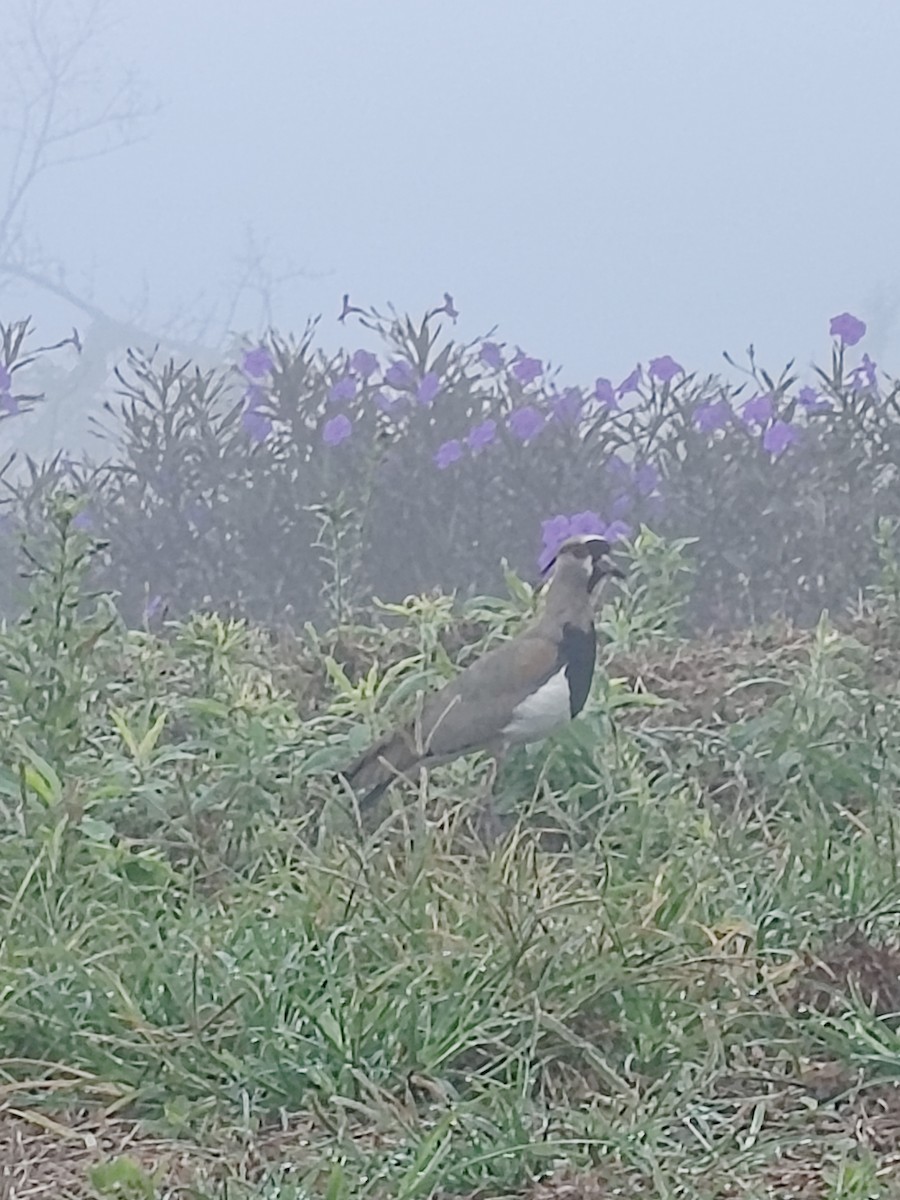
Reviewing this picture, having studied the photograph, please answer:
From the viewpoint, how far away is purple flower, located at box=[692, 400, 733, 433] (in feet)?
17.2

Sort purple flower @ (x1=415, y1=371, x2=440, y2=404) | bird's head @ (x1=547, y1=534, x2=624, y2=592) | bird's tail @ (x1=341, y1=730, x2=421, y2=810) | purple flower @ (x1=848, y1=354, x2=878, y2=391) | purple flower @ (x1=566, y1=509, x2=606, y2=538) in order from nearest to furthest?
bird's tail @ (x1=341, y1=730, x2=421, y2=810) → bird's head @ (x1=547, y1=534, x2=624, y2=592) → purple flower @ (x1=566, y1=509, x2=606, y2=538) → purple flower @ (x1=848, y1=354, x2=878, y2=391) → purple flower @ (x1=415, y1=371, x2=440, y2=404)

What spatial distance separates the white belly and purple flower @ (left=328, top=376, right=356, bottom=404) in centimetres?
224

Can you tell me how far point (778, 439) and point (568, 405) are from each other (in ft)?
1.94

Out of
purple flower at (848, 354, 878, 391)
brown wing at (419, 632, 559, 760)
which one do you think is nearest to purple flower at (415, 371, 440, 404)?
purple flower at (848, 354, 878, 391)

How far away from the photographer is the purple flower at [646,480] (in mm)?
5246

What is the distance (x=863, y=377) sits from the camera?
511 centimetres

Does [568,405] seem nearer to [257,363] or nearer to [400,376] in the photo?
[400,376]

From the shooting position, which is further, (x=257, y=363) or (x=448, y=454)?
(x=257, y=363)

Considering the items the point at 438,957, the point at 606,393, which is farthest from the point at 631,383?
the point at 438,957

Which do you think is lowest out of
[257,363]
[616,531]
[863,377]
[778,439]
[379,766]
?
[379,766]

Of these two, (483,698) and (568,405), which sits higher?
(568,405)

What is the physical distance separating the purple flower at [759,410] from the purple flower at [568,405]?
18.2 inches

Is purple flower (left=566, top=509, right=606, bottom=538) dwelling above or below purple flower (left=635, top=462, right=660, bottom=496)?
below

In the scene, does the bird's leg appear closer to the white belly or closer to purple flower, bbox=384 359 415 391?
the white belly
